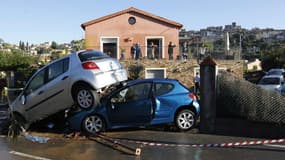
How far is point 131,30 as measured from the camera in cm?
3500

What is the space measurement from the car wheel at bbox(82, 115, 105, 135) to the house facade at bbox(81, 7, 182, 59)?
24015 mm

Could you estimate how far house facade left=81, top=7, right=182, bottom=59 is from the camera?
1359 inches

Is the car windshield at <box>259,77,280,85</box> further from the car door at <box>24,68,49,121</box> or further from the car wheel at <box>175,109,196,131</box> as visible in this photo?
the car door at <box>24,68,49,121</box>

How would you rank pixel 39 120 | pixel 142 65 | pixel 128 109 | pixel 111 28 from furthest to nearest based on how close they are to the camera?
pixel 111 28
pixel 142 65
pixel 39 120
pixel 128 109

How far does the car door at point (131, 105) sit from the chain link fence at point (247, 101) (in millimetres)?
1845

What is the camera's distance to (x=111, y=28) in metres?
34.9

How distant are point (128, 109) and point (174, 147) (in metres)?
2.10

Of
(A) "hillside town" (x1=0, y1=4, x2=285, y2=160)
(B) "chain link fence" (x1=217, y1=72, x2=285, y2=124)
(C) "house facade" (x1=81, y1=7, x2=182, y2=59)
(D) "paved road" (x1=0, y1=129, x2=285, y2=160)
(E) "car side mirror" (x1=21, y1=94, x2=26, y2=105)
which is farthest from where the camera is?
(C) "house facade" (x1=81, y1=7, x2=182, y2=59)

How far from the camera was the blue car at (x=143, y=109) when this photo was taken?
10.4m

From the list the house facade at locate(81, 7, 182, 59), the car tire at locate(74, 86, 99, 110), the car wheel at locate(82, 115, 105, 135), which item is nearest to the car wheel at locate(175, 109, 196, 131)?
the car wheel at locate(82, 115, 105, 135)

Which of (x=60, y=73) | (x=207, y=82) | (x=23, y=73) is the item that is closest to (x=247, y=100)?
(x=207, y=82)

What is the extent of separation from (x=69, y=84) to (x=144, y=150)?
10.1 feet

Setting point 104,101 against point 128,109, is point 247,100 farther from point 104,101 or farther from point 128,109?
point 104,101

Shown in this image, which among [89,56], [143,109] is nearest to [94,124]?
[143,109]
